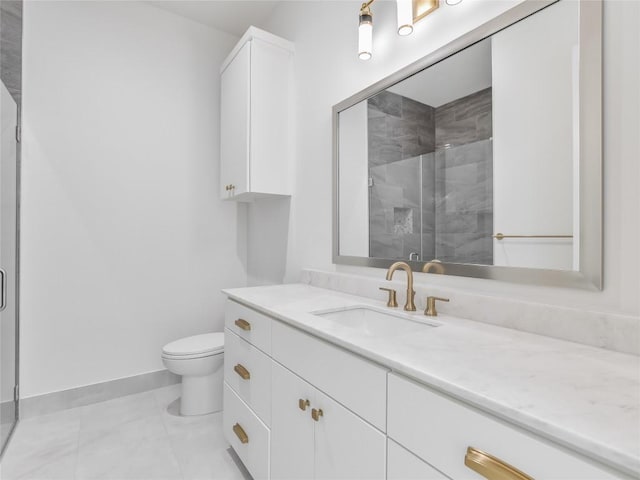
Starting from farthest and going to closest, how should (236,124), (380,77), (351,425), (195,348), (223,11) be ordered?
1. (223,11)
2. (236,124)
3. (195,348)
4. (380,77)
5. (351,425)

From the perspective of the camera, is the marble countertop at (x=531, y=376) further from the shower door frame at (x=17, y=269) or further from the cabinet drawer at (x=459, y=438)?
the shower door frame at (x=17, y=269)

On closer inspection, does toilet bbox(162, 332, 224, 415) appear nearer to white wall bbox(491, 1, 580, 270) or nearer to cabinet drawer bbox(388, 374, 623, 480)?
cabinet drawer bbox(388, 374, 623, 480)

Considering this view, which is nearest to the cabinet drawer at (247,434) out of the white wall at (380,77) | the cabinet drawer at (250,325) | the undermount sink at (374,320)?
the cabinet drawer at (250,325)

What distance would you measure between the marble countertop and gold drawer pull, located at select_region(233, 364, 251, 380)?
509 mm

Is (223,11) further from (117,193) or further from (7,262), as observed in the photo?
(7,262)

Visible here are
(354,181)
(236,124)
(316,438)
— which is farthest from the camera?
(236,124)

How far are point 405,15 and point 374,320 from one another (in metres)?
1.22

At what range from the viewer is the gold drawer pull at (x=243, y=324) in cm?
151

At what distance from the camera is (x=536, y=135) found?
1074 mm

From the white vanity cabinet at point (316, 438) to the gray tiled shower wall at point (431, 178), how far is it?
700 mm

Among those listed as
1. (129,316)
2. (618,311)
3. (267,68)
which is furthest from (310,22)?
(129,316)

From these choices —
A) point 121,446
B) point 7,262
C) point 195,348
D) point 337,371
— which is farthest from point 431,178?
point 7,262

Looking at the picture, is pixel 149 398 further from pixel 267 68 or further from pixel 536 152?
pixel 536 152

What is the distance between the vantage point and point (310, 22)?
2.11 m
